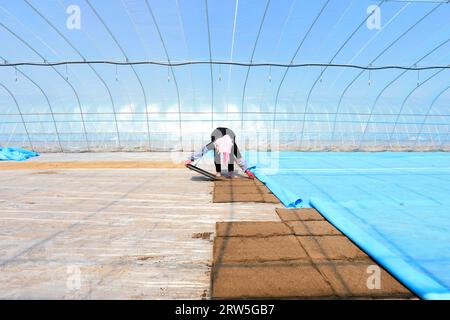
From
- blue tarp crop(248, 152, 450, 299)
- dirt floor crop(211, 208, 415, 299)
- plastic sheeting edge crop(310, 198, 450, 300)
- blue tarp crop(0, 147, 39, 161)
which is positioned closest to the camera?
plastic sheeting edge crop(310, 198, 450, 300)

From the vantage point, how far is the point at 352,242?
370cm

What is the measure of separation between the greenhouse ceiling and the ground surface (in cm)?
923

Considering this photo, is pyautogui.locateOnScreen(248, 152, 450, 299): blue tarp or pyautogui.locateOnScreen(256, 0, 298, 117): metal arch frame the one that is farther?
pyautogui.locateOnScreen(256, 0, 298, 117): metal arch frame

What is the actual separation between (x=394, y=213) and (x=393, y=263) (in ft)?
7.94

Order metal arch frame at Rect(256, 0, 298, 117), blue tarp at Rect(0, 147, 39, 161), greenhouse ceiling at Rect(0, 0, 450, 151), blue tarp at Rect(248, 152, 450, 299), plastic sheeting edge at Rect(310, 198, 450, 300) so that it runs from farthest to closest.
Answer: blue tarp at Rect(0, 147, 39, 161) → greenhouse ceiling at Rect(0, 0, 450, 151) → metal arch frame at Rect(256, 0, 298, 117) → blue tarp at Rect(248, 152, 450, 299) → plastic sheeting edge at Rect(310, 198, 450, 300)

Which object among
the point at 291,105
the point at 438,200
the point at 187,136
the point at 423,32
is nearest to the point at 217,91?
the point at 187,136

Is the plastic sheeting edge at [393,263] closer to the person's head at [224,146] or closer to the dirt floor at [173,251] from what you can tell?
the dirt floor at [173,251]

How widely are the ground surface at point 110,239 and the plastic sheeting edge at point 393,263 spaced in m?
1.22

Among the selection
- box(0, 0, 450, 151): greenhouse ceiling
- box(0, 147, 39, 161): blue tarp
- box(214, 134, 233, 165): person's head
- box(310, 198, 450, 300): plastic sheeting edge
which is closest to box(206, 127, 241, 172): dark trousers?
box(214, 134, 233, 165): person's head

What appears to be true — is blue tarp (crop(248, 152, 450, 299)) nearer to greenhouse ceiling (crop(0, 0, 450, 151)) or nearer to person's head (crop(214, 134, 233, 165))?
person's head (crop(214, 134, 233, 165))

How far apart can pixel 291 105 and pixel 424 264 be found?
16972 mm

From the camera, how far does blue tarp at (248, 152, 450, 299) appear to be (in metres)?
2.91

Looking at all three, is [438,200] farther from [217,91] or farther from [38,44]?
[38,44]

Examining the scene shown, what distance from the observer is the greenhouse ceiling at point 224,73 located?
41.9ft
